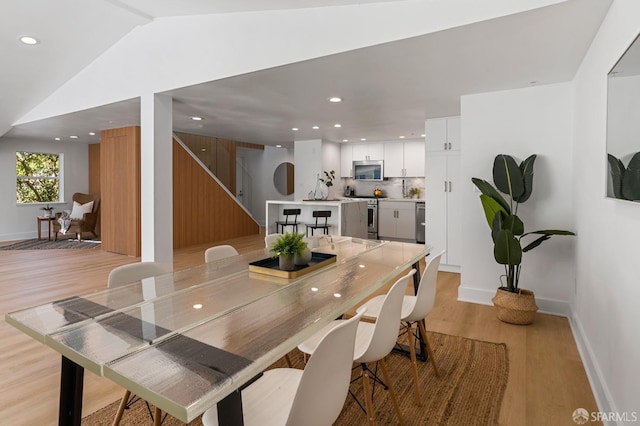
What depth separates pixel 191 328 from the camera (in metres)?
1.28

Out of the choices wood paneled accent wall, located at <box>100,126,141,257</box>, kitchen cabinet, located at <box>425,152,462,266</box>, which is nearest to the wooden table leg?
kitchen cabinet, located at <box>425,152,462,266</box>

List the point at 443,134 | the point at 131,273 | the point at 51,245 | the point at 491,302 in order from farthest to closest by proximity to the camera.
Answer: the point at 51,245 < the point at 443,134 < the point at 491,302 < the point at 131,273

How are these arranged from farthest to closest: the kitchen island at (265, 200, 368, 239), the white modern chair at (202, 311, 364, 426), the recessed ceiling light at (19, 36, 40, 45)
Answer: the kitchen island at (265, 200, 368, 239)
the recessed ceiling light at (19, 36, 40, 45)
the white modern chair at (202, 311, 364, 426)

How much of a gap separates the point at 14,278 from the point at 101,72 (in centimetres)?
299

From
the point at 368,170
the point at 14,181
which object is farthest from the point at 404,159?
the point at 14,181

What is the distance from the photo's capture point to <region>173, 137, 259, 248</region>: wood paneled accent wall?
7156 mm

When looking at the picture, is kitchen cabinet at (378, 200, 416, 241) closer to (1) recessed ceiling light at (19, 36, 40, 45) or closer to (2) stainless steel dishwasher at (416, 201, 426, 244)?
(2) stainless steel dishwasher at (416, 201, 426, 244)

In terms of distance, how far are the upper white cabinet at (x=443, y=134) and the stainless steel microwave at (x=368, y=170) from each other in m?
2.97

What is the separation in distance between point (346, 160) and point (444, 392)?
22.7 ft

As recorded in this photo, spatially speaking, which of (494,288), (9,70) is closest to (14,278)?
(9,70)

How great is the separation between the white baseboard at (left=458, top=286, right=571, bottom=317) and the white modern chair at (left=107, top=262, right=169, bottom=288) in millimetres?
3180

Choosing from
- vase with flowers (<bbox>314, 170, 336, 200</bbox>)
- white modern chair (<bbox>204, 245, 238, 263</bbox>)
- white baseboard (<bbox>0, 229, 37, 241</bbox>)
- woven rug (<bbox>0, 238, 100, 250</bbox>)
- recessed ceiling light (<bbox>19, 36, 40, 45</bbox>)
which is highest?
recessed ceiling light (<bbox>19, 36, 40, 45</bbox>)

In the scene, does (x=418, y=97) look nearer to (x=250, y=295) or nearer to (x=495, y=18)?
(x=495, y=18)

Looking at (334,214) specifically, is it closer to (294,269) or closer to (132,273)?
(294,269)
